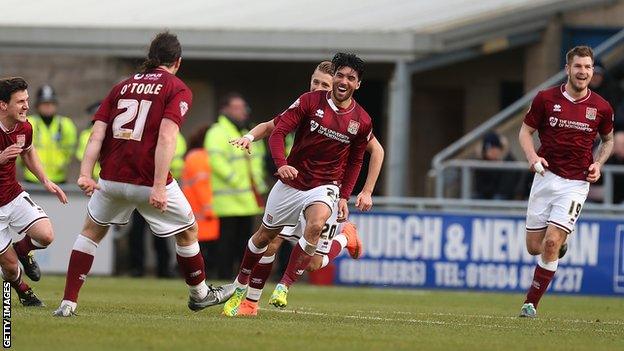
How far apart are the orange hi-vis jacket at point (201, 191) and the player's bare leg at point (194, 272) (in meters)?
7.68

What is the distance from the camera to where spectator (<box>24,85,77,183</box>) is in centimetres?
2016

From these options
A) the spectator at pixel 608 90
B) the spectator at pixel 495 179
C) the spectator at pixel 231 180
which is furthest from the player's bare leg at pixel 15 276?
the spectator at pixel 608 90

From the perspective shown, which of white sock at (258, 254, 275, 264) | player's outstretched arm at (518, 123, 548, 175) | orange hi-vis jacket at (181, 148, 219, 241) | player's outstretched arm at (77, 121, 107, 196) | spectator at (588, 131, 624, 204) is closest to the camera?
player's outstretched arm at (77, 121, 107, 196)

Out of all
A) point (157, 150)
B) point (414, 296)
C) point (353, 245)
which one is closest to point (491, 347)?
point (157, 150)

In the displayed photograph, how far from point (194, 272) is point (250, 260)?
823mm

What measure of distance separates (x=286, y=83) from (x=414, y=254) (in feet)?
21.4

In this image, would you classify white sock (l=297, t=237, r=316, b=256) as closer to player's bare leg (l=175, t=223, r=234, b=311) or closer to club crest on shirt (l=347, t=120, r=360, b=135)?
player's bare leg (l=175, t=223, r=234, b=311)

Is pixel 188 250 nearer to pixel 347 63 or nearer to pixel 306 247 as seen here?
pixel 306 247

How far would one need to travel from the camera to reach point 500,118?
20703 millimetres

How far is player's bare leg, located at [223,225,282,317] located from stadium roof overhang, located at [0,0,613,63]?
928 centimetres

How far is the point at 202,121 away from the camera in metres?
24.1

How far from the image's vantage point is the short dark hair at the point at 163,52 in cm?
1118

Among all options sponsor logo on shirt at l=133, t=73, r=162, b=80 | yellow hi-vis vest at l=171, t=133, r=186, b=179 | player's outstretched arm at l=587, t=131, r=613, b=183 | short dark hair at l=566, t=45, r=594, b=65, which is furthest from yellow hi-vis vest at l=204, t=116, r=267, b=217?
sponsor logo on shirt at l=133, t=73, r=162, b=80

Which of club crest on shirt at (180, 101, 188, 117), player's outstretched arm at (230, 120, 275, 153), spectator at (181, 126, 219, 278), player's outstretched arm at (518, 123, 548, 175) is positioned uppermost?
club crest on shirt at (180, 101, 188, 117)
